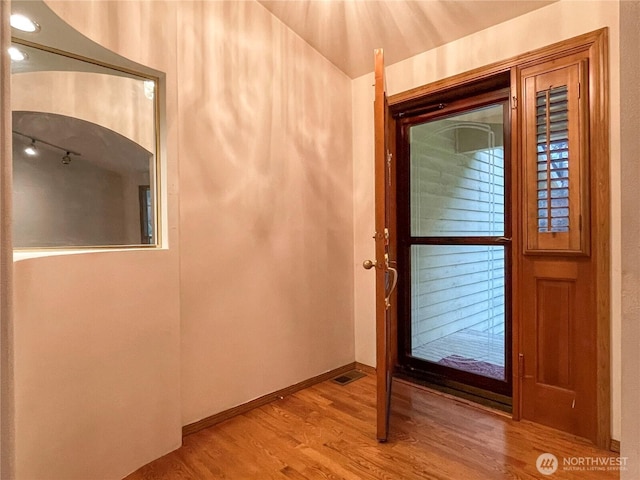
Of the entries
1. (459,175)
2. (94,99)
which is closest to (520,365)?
(459,175)

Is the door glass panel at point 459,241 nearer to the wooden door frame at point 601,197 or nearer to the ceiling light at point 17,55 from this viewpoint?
the wooden door frame at point 601,197

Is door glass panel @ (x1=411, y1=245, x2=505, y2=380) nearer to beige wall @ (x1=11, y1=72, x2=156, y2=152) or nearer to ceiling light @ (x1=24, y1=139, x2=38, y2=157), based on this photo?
beige wall @ (x1=11, y1=72, x2=156, y2=152)

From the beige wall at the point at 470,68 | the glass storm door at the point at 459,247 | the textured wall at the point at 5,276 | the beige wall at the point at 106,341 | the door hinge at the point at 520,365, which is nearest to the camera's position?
the textured wall at the point at 5,276

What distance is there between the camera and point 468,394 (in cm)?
262

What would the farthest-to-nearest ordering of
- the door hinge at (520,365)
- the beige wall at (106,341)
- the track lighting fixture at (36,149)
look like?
the door hinge at (520,365)
the track lighting fixture at (36,149)
the beige wall at (106,341)

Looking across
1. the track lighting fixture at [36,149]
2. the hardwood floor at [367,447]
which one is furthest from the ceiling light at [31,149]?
the hardwood floor at [367,447]

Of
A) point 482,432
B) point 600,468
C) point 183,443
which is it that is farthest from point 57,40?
point 600,468

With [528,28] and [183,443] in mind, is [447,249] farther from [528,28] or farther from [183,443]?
[183,443]

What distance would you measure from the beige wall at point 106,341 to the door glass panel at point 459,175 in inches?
74.9

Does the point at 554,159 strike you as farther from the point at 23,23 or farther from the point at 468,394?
the point at 23,23

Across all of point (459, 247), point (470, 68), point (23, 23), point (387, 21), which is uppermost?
point (387, 21)

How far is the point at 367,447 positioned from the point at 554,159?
76.1 inches

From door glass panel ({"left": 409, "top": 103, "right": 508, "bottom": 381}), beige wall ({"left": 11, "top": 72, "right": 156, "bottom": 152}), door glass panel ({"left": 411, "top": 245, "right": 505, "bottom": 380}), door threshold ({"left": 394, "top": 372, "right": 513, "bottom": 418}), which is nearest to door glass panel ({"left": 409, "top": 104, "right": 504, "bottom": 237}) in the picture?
door glass panel ({"left": 409, "top": 103, "right": 508, "bottom": 381})

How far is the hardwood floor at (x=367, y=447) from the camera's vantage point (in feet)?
5.80
